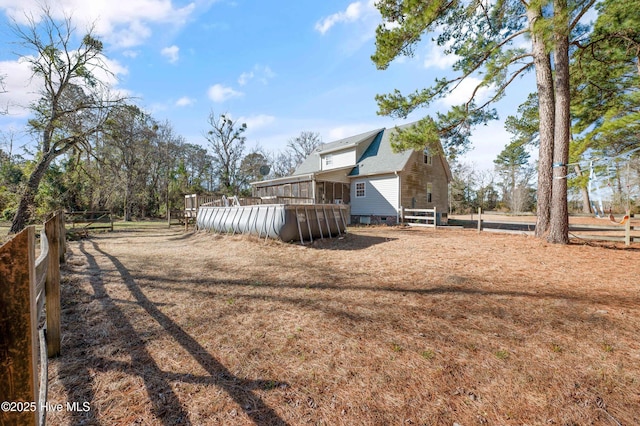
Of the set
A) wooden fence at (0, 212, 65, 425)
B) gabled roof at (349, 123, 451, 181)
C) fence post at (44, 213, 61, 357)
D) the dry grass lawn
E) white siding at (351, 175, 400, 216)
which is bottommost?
the dry grass lawn

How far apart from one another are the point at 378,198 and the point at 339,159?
203 inches

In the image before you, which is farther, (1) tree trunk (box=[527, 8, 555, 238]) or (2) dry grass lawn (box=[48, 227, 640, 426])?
(1) tree trunk (box=[527, 8, 555, 238])

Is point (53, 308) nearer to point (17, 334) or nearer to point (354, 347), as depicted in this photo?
point (17, 334)

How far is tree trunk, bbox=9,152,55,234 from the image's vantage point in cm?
1081

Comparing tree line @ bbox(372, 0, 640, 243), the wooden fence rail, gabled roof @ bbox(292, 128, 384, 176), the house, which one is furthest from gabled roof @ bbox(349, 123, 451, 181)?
the wooden fence rail

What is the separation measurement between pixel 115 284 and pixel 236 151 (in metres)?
30.7

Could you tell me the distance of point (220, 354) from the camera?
2596 millimetres

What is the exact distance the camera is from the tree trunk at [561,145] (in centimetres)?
737

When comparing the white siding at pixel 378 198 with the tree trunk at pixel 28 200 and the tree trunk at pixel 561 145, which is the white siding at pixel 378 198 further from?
the tree trunk at pixel 28 200

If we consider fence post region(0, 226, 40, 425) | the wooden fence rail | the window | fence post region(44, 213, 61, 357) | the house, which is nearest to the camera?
fence post region(0, 226, 40, 425)

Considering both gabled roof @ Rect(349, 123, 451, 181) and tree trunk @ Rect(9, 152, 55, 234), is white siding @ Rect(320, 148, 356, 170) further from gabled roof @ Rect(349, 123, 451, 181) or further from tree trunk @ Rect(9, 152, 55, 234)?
tree trunk @ Rect(9, 152, 55, 234)

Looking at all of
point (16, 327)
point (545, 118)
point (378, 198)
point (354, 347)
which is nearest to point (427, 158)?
point (378, 198)

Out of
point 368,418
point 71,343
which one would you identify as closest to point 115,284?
point 71,343

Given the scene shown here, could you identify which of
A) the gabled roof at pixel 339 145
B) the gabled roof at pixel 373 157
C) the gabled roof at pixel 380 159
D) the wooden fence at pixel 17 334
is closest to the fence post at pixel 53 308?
the wooden fence at pixel 17 334
